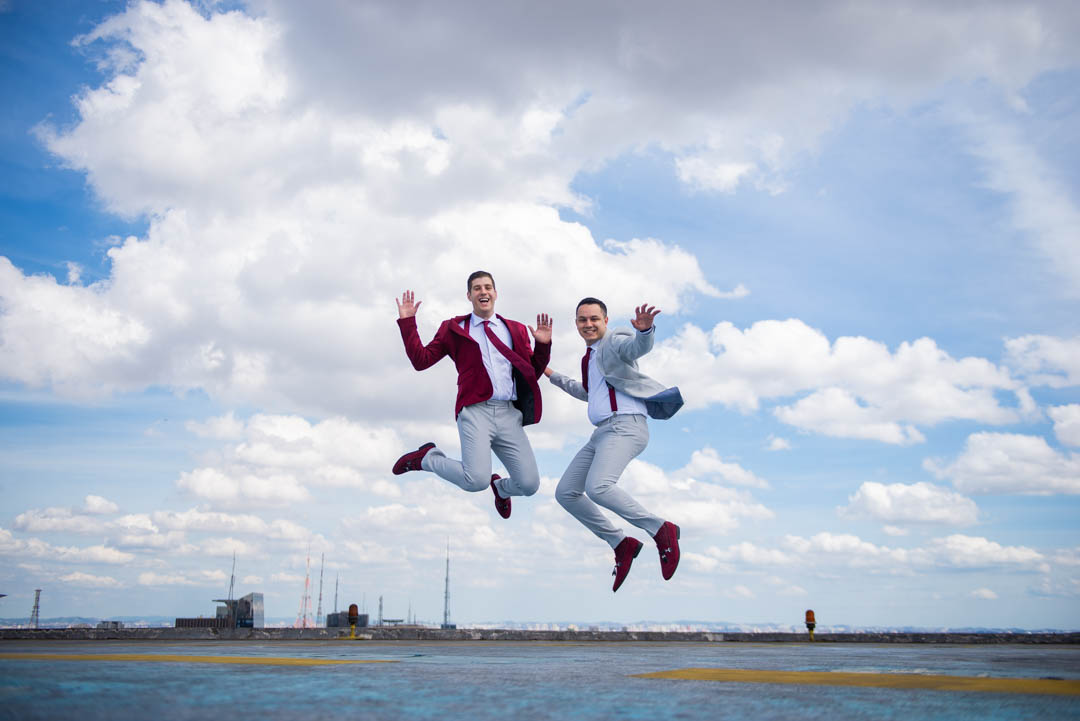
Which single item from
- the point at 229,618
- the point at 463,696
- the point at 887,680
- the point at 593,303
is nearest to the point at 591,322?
the point at 593,303

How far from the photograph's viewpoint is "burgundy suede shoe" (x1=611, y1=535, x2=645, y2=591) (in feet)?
25.1

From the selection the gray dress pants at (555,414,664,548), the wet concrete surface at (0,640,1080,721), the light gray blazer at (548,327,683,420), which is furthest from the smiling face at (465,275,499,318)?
the wet concrete surface at (0,640,1080,721)

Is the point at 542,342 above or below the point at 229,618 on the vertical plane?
above

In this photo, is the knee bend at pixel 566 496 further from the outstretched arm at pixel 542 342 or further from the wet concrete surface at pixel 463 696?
the wet concrete surface at pixel 463 696

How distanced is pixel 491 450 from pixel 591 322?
63.0 inches

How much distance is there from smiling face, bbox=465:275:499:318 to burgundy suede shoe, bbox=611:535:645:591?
8.64ft

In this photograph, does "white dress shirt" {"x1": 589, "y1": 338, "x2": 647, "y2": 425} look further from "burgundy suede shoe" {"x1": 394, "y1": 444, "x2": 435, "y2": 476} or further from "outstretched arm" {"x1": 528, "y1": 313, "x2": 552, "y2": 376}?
"burgundy suede shoe" {"x1": 394, "y1": 444, "x2": 435, "y2": 476}

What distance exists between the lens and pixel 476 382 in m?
7.68

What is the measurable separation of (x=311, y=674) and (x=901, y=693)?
2196mm

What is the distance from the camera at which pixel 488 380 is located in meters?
7.66

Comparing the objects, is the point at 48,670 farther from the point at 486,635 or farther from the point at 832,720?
the point at 486,635

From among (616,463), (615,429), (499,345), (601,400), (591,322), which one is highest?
(591,322)

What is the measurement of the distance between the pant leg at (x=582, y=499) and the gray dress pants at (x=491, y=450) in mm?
305

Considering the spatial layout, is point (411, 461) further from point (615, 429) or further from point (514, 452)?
point (615, 429)
